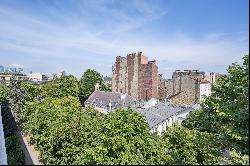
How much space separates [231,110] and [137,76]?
53929mm

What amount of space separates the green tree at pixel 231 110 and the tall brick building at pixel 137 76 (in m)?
49.6

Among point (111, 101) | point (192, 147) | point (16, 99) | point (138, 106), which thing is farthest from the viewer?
point (111, 101)

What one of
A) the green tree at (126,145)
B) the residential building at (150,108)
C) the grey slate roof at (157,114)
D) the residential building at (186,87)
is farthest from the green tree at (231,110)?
the residential building at (186,87)

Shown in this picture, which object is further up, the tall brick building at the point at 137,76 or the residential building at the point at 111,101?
the tall brick building at the point at 137,76

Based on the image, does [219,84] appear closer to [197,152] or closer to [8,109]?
[197,152]

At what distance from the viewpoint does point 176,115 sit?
164ft

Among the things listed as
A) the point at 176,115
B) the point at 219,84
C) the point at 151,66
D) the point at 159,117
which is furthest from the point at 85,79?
the point at 219,84

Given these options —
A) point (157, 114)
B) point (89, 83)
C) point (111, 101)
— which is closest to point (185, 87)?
point (111, 101)

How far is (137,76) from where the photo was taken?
6844cm

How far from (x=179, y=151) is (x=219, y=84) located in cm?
811

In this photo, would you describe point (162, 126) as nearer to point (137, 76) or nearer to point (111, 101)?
point (111, 101)

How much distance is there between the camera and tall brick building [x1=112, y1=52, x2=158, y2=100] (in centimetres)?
6594

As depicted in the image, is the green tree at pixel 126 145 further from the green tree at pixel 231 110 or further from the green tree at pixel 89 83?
the green tree at pixel 89 83

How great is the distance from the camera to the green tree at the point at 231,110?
13797 mm
